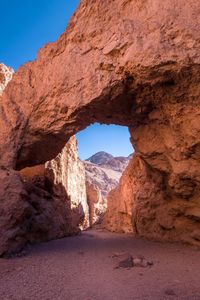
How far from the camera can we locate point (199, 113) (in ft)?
16.9

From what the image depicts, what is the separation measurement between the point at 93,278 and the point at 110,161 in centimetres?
4457

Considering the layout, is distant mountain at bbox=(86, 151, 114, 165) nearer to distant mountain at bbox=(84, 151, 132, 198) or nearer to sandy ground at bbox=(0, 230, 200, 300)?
distant mountain at bbox=(84, 151, 132, 198)

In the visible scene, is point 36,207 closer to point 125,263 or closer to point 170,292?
point 125,263

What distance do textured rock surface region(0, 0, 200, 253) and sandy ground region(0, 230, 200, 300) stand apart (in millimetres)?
1783

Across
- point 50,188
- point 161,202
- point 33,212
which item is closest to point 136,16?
point 161,202

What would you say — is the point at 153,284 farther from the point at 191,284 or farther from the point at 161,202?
the point at 161,202

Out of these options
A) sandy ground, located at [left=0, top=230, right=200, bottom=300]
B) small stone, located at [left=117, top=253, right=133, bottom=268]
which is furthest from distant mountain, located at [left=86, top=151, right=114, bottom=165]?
small stone, located at [left=117, top=253, right=133, bottom=268]

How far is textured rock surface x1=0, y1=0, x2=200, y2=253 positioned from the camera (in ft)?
16.3

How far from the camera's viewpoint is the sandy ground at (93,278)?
9.39 feet

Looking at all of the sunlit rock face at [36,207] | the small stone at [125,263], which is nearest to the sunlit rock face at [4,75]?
the sunlit rock face at [36,207]

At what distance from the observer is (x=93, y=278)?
3.55 meters

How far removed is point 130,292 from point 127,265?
4.06 ft

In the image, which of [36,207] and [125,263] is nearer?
[125,263]

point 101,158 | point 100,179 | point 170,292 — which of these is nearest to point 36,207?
point 170,292
